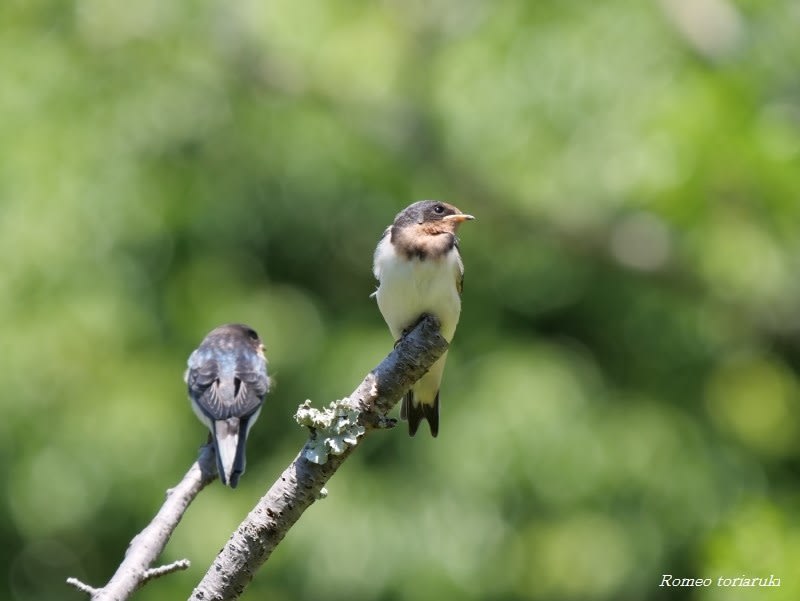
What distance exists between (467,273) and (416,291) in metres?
3.34

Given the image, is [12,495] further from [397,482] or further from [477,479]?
[477,479]

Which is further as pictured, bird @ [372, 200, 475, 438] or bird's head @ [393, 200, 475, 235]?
bird's head @ [393, 200, 475, 235]

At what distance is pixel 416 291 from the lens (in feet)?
13.0

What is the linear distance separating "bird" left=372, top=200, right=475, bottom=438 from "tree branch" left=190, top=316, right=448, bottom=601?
130 cm

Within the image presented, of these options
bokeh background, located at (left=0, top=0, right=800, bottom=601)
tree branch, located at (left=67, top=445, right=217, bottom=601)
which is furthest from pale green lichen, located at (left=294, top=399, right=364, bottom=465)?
bokeh background, located at (left=0, top=0, right=800, bottom=601)

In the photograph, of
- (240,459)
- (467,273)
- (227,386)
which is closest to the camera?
(240,459)

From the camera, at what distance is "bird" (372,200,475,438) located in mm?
3967

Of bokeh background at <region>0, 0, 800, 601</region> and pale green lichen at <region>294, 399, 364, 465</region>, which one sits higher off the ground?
bokeh background at <region>0, 0, 800, 601</region>

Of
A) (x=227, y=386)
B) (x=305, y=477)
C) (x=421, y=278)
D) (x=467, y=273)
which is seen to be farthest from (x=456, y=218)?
(x=467, y=273)

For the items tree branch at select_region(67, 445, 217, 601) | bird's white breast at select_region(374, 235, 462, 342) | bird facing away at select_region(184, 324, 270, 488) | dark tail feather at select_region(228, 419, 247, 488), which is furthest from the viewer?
bird facing away at select_region(184, 324, 270, 488)

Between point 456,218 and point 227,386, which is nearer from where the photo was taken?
point 456,218

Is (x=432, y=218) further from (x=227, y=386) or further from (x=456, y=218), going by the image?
(x=227, y=386)

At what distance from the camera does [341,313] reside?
7383mm

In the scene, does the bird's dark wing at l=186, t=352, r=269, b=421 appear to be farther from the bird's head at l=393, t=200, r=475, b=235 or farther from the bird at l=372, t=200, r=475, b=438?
the bird's head at l=393, t=200, r=475, b=235
